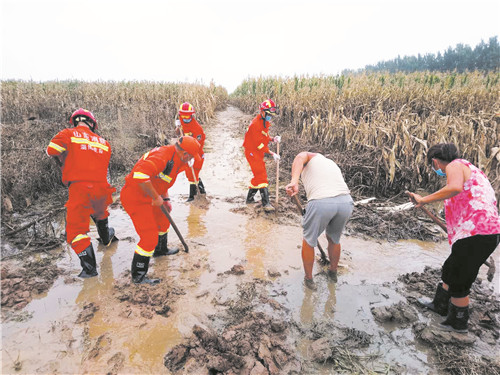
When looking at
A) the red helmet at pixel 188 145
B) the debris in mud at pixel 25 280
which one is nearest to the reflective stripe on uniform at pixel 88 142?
the red helmet at pixel 188 145

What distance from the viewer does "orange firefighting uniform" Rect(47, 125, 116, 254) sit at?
127 inches

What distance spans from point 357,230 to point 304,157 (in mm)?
2530

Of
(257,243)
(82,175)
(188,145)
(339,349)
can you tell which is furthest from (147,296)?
(339,349)

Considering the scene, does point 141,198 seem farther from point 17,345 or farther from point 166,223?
point 17,345

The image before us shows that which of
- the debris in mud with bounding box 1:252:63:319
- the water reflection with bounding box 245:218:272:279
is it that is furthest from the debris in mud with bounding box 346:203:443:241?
the debris in mud with bounding box 1:252:63:319

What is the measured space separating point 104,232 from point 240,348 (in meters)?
2.74

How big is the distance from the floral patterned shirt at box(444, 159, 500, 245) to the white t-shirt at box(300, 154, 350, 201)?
3.46 feet

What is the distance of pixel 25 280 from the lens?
3410mm

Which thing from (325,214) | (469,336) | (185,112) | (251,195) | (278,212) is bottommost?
(469,336)

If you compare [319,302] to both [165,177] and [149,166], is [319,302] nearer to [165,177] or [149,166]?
[165,177]

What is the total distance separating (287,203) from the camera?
608 centimetres

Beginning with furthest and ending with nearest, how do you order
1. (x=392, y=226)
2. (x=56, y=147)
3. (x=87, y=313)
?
(x=392, y=226)
(x=56, y=147)
(x=87, y=313)

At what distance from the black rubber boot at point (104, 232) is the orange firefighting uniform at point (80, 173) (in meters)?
0.56

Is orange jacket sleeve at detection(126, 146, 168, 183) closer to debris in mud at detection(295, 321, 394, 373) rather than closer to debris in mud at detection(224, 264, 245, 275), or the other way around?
debris in mud at detection(224, 264, 245, 275)
